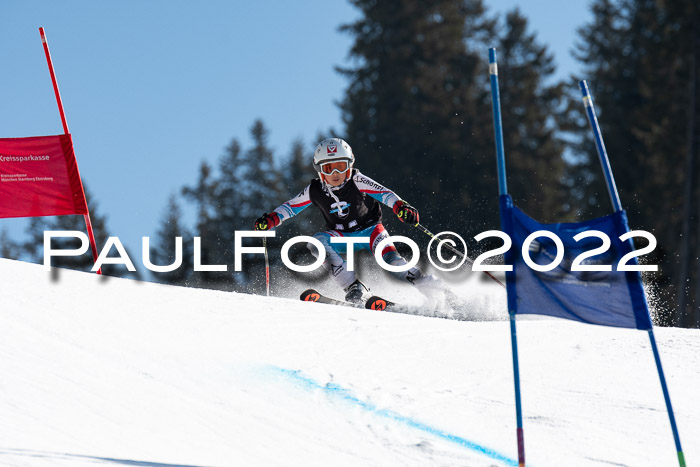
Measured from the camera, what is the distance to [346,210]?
→ 8555 mm

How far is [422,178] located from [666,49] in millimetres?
9573

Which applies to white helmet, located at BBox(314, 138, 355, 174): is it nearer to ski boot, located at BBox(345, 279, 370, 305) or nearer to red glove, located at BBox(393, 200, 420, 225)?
red glove, located at BBox(393, 200, 420, 225)

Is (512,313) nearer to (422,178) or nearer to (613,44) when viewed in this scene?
(422,178)

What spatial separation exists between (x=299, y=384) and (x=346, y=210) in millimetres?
3441

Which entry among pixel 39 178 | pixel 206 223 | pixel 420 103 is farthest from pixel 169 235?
pixel 39 178

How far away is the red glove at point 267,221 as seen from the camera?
850 centimetres

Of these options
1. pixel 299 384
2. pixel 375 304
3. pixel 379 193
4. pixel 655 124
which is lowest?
pixel 299 384

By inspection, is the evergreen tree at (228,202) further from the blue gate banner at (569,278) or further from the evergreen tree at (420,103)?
the blue gate banner at (569,278)

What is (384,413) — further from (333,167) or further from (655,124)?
(655,124)

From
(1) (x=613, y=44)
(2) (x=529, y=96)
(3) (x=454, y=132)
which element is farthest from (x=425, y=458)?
(1) (x=613, y=44)

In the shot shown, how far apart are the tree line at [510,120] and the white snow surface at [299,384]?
17824mm

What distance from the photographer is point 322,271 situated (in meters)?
9.27

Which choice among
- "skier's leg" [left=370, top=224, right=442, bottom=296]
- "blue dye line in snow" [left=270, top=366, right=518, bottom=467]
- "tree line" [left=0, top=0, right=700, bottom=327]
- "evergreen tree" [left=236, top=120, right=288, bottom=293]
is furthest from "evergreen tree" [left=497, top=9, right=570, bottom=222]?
"blue dye line in snow" [left=270, top=366, right=518, bottom=467]

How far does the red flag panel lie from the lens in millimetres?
8867
